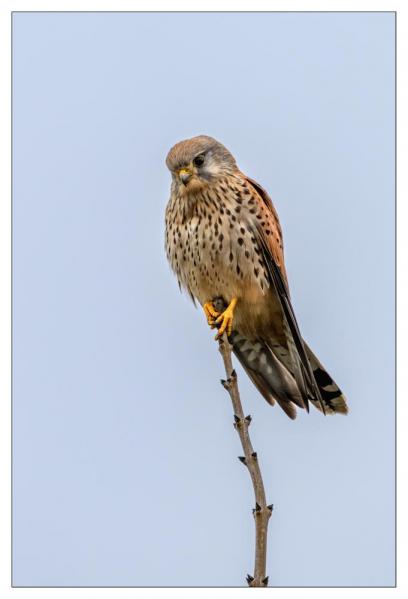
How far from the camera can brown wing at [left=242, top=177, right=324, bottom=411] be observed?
5298mm

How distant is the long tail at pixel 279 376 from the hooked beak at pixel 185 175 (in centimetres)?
107

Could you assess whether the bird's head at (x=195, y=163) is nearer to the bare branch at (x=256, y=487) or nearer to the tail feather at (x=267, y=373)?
the tail feather at (x=267, y=373)

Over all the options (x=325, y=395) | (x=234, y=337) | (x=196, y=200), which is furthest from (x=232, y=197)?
(x=325, y=395)

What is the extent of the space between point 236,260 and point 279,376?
0.83 meters

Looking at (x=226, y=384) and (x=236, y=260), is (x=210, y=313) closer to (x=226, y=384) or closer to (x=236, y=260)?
(x=236, y=260)

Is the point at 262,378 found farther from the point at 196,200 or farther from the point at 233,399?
the point at 233,399

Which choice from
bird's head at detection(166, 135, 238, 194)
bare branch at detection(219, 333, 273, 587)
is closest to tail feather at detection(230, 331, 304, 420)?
bird's head at detection(166, 135, 238, 194)

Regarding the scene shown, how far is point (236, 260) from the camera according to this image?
17.1 ft

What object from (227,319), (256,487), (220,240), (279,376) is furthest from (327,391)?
(256,487)

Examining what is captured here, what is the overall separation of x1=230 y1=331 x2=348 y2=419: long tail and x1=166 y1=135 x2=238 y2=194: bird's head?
3.33 ft

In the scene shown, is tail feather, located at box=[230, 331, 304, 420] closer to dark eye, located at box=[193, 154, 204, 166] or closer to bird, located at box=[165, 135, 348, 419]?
bird, located at box=[165, 135, 348, 419]

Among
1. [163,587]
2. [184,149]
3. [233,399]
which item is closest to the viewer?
[233,399]

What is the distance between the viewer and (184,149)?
519cm

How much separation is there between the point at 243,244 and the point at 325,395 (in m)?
1.04
